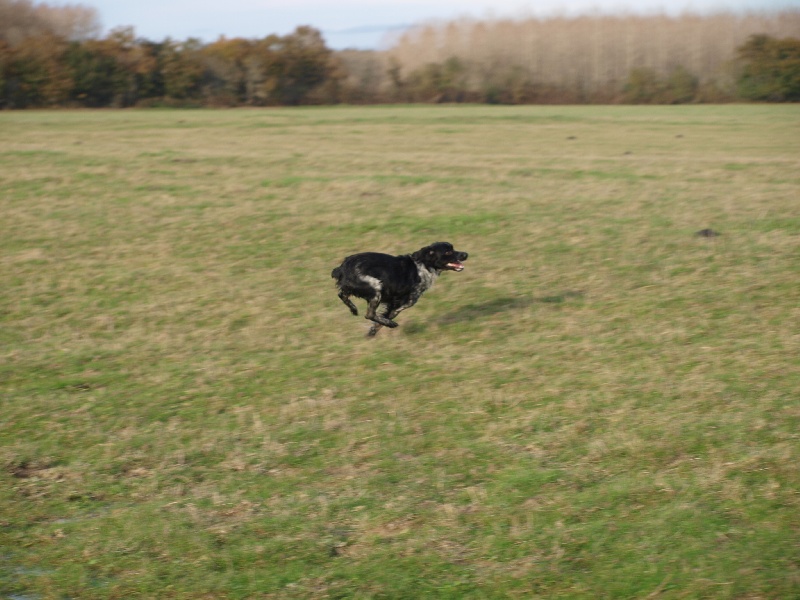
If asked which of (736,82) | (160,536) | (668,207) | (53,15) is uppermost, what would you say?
(53,15)

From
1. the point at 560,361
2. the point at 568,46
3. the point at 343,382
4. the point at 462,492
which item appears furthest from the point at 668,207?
the point at 568,46

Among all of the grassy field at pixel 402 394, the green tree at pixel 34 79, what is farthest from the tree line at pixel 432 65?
the grassy field at pixel 402 394

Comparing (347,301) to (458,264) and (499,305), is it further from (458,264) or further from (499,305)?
(499,305)

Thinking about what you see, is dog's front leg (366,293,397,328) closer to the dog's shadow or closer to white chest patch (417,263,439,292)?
white chest patch (417,263,439,292)

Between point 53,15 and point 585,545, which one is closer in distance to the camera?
point 585,545

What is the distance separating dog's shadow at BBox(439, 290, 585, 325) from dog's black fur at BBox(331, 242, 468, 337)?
2.12 ft

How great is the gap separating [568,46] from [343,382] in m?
58.4

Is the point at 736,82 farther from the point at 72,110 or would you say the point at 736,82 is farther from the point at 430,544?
the point at 430,544

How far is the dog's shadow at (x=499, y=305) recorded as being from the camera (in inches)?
446

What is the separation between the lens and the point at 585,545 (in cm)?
605

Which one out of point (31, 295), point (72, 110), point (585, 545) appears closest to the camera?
point (585, 545)

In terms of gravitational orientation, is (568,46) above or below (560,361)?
above

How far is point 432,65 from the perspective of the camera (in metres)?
58.0

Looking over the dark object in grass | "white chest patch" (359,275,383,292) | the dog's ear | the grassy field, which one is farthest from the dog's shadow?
the dark object in grass
